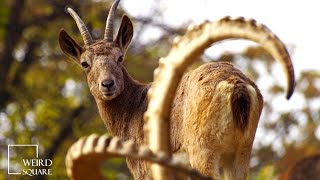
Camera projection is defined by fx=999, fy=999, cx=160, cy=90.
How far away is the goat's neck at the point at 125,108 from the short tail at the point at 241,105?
1844mm

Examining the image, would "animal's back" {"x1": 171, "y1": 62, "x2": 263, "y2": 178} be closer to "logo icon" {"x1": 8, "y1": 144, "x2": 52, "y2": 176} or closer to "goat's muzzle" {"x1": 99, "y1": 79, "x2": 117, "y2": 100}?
"goat's muzzle" {"x1": 99, "y1": 79, "x2": 117, "y2": 100}

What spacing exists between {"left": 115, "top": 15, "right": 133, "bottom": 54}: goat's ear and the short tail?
2109 mm

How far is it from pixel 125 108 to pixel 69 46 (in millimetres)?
827

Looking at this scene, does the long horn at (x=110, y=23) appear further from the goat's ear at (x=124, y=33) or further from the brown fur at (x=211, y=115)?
the brown fur at (x=211, y=115)

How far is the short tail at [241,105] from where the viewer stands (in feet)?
25.4

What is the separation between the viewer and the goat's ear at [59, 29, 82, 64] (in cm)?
969

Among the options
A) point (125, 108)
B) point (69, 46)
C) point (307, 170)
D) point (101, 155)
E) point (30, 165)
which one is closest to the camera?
point (101, 155)

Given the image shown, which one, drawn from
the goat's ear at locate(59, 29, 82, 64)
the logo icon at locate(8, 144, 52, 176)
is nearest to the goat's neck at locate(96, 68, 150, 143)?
the goat's ear at locate(59, 29, 82, 64)

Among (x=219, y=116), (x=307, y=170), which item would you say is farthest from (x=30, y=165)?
(x=307, y=170)

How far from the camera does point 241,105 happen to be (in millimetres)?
7797

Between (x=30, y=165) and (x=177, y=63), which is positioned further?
(x=30, y=165)

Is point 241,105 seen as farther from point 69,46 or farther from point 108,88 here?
point 69,46

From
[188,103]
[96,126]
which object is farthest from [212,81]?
[96,126]

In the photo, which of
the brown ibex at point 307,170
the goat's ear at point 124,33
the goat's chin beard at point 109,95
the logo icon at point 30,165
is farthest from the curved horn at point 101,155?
the logo icon at point 30,165
